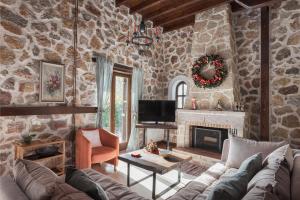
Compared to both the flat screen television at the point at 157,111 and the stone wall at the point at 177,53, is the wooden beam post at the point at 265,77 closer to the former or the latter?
the stone wall at the point at 177,53

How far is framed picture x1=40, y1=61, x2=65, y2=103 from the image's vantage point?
3.57 metres

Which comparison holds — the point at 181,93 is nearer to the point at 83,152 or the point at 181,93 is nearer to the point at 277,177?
the point at 83,152

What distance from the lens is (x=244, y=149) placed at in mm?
2678

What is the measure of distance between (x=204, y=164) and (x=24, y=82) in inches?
152

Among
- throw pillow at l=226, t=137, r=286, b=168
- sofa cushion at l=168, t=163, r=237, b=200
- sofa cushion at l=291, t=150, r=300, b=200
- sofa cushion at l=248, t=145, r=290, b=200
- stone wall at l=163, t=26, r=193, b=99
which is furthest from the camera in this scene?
stone wall at l=163, t=26, r=193, b=99

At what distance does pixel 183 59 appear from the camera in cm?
589

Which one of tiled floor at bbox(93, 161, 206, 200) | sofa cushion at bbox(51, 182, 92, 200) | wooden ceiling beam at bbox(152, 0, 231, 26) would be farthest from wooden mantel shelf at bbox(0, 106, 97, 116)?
wooden ceiling beam at bbox(152, 0, 231, 26)

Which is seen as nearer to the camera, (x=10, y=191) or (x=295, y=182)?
(x=10, y=191)

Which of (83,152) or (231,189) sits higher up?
(231,189)

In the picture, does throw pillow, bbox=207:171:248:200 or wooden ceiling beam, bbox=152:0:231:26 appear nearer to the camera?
throw pillow, bbox=207:171:248:200

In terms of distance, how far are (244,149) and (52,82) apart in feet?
11.3

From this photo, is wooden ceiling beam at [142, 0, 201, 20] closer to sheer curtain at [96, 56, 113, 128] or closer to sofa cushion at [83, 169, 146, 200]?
sheer curtain at [96, 56, 113, 128]

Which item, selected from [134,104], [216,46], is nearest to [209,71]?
[216,46]

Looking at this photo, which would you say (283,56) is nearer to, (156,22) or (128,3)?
(156,22)
